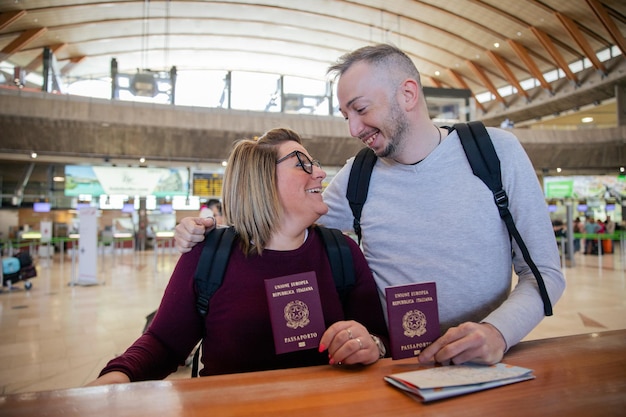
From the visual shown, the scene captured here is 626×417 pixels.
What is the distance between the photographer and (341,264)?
1659mm

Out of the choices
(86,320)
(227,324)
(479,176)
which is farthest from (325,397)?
(86,320)

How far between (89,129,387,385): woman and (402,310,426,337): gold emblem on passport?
0.48ft

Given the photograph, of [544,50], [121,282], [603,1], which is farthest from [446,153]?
[544,50]

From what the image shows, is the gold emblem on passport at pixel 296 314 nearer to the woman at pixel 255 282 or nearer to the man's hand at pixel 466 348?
the woman at pixel 255 282

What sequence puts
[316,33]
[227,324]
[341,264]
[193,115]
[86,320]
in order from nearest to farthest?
[227,324] < [341,264] < [86,320] < [193,115] < [316,33]

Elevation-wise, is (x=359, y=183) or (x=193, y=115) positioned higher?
(x=193, y=115)

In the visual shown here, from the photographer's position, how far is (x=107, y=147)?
1482 cm

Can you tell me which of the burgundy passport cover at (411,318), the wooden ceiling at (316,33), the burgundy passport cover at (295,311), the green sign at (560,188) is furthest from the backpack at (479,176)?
the green sign at (560,188)

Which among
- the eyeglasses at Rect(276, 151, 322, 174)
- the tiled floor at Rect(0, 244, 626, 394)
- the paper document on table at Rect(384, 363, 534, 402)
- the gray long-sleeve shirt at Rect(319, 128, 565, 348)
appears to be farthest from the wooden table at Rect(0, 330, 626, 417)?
the tiled floor at Rect(0, 244, 626, 394)

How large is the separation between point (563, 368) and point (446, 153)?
3.42 ft

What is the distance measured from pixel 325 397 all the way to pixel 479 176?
3.98 ft

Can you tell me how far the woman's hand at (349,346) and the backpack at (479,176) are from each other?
76 centimetres

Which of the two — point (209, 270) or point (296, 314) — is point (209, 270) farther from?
point (296, 314)

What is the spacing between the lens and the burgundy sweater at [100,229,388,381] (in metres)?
1.47
